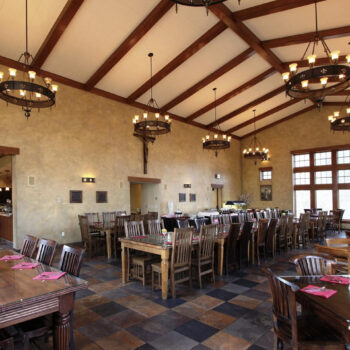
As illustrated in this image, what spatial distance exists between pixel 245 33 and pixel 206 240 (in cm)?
609

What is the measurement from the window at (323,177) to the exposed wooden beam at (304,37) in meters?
7.95

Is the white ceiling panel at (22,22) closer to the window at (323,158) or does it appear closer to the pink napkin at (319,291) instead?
the pink napkin at (319,291)

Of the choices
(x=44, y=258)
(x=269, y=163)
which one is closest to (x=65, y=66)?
(x=44, y=258)

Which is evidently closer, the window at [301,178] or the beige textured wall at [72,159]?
the beige textured wall at [72,159]

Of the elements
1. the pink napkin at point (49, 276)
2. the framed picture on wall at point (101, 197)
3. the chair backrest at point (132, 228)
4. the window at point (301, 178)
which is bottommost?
the chair backrest at point (132, 228)

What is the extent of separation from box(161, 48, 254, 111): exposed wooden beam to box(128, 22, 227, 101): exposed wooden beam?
152 centimetres

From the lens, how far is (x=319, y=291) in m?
2.09

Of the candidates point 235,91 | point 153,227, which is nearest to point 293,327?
point 153,227

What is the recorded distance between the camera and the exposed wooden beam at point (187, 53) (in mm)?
7418

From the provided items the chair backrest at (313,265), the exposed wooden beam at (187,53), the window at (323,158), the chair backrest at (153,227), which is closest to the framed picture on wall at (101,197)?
the exposed wooden beam at (187,53)

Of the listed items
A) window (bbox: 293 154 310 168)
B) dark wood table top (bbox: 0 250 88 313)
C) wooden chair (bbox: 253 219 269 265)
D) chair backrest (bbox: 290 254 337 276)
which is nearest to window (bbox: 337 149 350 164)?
window (bbox: 293 154 310 168)

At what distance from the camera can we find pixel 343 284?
2.28m

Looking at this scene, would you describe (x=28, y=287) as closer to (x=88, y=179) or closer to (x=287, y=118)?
(x=88, y=179)

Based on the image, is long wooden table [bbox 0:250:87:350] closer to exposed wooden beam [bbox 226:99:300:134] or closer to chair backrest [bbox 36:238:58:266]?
chair backrest [bbox 36:238:58:266]
